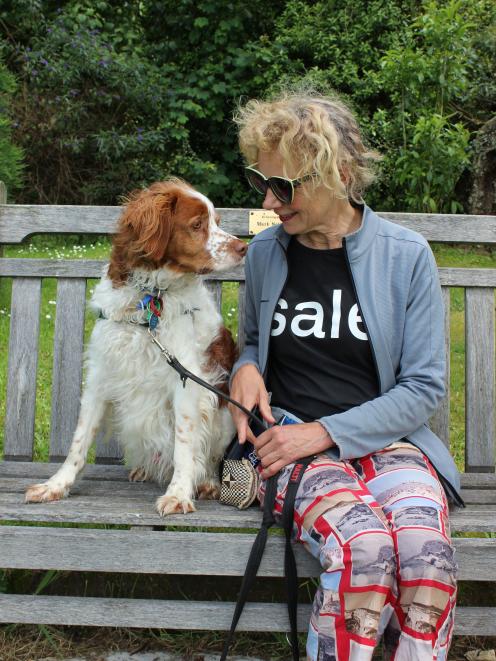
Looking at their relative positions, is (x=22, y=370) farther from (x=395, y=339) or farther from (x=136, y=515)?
(x=395, y=339)

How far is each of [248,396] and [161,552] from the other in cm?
58

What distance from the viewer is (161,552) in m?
2.18

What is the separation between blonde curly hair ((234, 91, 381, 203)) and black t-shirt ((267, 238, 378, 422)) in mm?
265

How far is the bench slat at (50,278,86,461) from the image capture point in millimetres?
3043

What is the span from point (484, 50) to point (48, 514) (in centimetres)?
958

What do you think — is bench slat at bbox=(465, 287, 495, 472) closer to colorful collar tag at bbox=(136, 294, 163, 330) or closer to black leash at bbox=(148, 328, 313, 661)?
black leash at bbox=(148, 328, 313, 661)

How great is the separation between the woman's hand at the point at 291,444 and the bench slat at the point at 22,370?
117cm

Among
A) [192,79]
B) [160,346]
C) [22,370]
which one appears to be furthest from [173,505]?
[192,79]

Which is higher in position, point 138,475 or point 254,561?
point 138,475

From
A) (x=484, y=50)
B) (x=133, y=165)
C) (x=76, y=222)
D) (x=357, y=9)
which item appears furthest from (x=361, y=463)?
(x=357, y=9)

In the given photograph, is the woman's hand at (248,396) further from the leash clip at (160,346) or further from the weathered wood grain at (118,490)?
the weathered wood grain at (118,490)

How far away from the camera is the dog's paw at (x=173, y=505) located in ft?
7.71

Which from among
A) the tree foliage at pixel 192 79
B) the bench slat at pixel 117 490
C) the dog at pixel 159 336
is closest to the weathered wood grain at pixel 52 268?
the dog at pixel 159 336

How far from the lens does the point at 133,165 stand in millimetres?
10156
